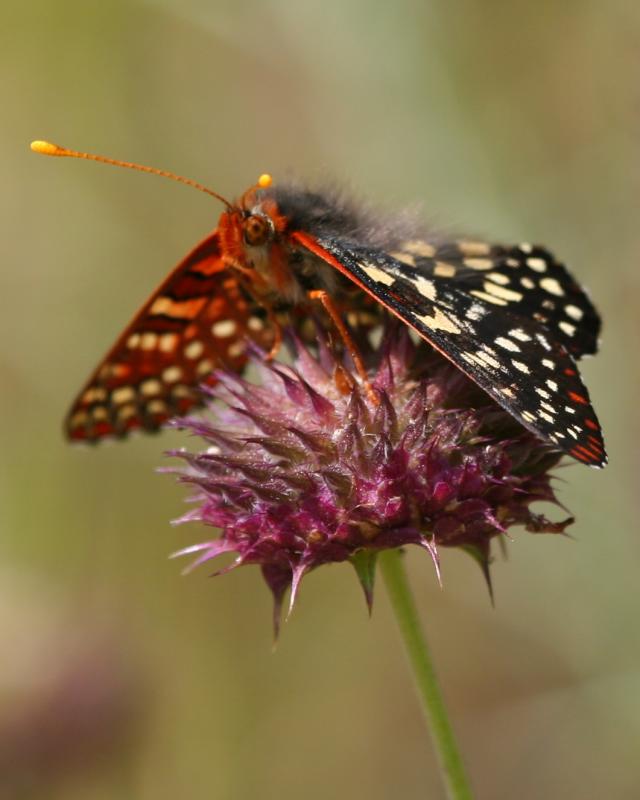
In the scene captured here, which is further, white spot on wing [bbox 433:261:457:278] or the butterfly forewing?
the butterfly forewing

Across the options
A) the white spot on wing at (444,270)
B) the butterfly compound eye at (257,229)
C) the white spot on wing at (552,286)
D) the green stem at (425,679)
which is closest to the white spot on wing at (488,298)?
the white spot on wing at (444,270)

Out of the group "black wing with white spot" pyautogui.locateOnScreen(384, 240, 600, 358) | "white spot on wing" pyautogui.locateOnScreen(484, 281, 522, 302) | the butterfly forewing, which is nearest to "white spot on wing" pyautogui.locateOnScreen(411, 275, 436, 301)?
"black wing with white spot" pyautogui.locateOnScreen(384, 240, 600, 358)

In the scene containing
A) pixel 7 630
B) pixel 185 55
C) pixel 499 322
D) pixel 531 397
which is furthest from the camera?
pixel 185 55

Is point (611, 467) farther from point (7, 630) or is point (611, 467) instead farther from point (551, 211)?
point (7, 630)

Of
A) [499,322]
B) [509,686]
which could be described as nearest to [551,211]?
[509,686]

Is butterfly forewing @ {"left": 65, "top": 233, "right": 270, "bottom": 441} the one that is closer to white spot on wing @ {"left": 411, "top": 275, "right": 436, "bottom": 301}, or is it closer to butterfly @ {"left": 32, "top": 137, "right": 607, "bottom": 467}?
butterfly @ {"left": 32, "top": 137, "right": 607, "bottom": 467}

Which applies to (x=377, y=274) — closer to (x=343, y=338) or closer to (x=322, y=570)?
(x=343, y=338)

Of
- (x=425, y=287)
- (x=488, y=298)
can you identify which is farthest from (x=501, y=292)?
(x=425, y=287)
